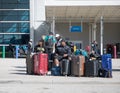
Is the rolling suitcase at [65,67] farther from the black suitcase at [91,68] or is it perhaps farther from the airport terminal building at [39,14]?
the airport terminal building at [39,14]

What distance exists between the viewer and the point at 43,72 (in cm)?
1806

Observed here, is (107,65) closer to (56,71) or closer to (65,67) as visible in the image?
(65,67)

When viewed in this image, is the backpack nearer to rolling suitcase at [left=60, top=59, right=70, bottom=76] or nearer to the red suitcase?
the red suitcase

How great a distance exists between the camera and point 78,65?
17422 mm

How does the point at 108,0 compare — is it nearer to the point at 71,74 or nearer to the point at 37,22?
the point at 37,22

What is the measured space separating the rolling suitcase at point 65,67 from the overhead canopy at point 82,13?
44.5 feet

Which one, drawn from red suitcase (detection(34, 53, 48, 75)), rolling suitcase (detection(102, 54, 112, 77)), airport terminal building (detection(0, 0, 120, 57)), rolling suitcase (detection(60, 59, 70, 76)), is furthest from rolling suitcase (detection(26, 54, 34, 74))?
airport terminal building (detection(0, 0, 120, 57))

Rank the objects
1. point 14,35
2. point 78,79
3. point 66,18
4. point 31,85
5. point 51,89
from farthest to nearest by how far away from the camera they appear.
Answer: point 66,18
point 14,35
point 78,79
point 31,85
point 51,89

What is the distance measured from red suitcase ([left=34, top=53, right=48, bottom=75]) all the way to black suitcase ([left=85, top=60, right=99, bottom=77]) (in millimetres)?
1762

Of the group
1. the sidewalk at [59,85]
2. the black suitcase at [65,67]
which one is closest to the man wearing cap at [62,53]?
the black suitcase at [65,67]

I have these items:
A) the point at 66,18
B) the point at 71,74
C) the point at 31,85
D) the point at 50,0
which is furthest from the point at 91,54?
the point at 66,18

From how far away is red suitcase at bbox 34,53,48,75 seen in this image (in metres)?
17.8

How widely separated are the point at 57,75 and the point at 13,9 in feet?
58.4

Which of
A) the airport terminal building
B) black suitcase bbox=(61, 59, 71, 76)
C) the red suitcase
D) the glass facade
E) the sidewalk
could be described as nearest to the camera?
the sidewalk
